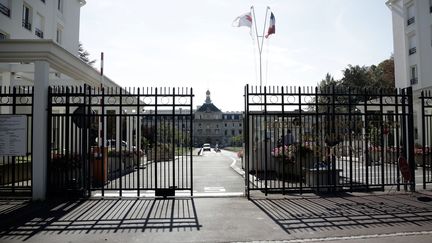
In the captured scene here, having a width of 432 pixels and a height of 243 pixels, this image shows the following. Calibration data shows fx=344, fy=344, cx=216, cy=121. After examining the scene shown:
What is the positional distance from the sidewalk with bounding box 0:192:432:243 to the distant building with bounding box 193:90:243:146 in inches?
3613

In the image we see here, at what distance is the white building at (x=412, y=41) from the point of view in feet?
84.7

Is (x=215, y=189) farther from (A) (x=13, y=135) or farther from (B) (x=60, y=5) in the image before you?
(B) (x=60, y=5)

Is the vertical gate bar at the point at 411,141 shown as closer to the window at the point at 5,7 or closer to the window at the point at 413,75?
the window at the point at 413,75

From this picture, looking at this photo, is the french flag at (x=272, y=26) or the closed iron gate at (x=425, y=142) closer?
the closed iron gate at (x=425, y=142)

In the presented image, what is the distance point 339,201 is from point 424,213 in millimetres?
1934

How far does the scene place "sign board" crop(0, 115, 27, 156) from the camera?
9344mm

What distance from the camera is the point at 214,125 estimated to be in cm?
10625

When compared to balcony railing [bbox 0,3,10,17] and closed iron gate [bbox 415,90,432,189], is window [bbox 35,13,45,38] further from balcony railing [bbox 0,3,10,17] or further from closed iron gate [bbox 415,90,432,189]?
closed iron gate [bbox 415,90,432,189]

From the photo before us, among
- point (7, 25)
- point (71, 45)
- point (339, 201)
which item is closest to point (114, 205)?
point (339, 201)

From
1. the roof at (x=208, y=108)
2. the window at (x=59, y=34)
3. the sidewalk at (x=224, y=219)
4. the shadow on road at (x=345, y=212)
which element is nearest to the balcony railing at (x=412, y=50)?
the sidewalk at (x=224, y=219)

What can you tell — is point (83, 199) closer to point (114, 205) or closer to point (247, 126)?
point (114, 205)

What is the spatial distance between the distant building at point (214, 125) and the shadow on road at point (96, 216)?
91.8 m

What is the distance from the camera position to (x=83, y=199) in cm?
935

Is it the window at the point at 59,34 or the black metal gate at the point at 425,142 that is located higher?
the window at the point at 59,34
